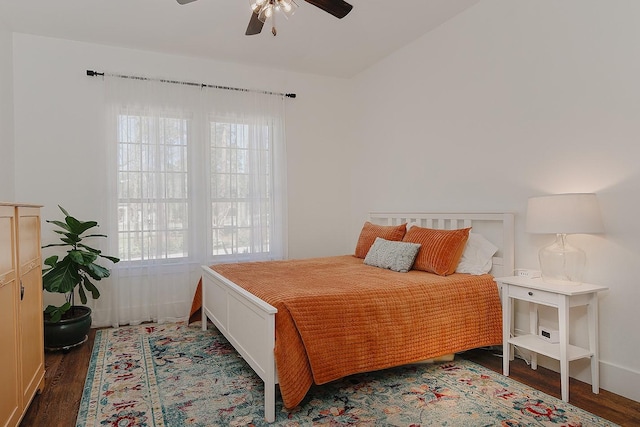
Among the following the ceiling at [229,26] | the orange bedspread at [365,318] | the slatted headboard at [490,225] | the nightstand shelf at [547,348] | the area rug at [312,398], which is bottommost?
the area rug at [312,398]

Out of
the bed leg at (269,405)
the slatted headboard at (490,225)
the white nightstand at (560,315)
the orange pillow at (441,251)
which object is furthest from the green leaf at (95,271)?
the white nightstand at (560,315)

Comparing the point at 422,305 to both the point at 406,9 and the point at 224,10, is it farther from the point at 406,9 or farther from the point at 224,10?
the point at 224,10

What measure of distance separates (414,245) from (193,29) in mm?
2733

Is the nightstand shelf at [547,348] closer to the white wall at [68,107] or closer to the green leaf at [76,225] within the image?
the green leaf at [76,225]

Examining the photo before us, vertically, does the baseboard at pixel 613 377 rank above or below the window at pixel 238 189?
below

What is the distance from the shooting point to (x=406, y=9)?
131 inches

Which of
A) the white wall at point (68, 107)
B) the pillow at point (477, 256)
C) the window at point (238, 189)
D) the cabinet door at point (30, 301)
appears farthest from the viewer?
the window at point (238, 189)

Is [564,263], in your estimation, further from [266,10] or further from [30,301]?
[30,301]

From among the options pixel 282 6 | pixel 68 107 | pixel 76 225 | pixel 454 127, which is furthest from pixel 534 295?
pixel 68 107

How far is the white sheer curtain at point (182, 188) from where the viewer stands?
3.92 m

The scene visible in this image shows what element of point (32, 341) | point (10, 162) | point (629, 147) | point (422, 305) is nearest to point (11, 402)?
point (32, 341)

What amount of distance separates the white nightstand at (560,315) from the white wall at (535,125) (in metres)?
0.12

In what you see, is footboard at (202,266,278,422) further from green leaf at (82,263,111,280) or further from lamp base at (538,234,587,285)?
lamp base at (538,234,587,285)

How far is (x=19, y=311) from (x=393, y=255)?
2.48 m
